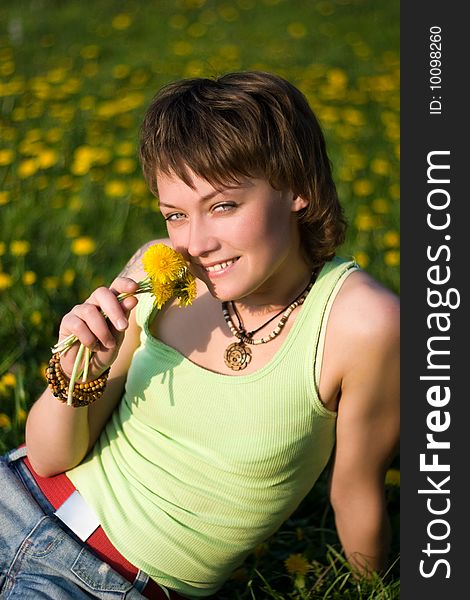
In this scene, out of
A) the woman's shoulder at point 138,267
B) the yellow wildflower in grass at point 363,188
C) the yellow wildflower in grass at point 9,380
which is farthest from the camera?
the yellow wildflower in grass at point 363,188

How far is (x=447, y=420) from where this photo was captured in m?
1.99

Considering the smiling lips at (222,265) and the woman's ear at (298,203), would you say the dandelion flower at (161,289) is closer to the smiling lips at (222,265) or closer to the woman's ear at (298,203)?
the smiling lips at (222,265)

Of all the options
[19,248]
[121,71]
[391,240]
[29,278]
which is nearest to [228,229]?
[29,278]

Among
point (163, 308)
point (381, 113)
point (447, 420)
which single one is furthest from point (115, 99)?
point (447, 420)

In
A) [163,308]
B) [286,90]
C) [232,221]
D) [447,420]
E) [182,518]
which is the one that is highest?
[286,90]

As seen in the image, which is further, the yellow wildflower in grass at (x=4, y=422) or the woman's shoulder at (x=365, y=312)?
the yellow wildflower in grass at (x=4, y=422)

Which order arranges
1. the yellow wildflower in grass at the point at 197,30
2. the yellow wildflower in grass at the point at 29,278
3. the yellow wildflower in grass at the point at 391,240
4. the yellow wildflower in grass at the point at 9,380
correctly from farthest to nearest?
the yellow wildflower in grass at the point at 197,30
the yellow wildflower in grass at the point at 391,240
the yellow wildflower in grass at the point at 29,278
the yellow wildflower in grass at the point at 9,380

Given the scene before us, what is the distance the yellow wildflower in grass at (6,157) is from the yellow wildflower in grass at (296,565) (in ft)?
7.73

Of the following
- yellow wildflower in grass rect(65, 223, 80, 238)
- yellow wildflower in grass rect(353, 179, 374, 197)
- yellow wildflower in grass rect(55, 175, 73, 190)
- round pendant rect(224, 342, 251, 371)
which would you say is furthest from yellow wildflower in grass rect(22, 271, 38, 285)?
yellow wildflower in grass rect(353, 179, 374, 197)

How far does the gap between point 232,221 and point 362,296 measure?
33cm

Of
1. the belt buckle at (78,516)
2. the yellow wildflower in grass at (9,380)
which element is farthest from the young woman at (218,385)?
the yellow wildflower in grass at (9,380)

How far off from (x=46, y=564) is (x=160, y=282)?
0.64m

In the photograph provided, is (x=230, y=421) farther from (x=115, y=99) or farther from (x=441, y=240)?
(x=115, y=99)

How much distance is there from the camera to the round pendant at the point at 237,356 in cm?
204
